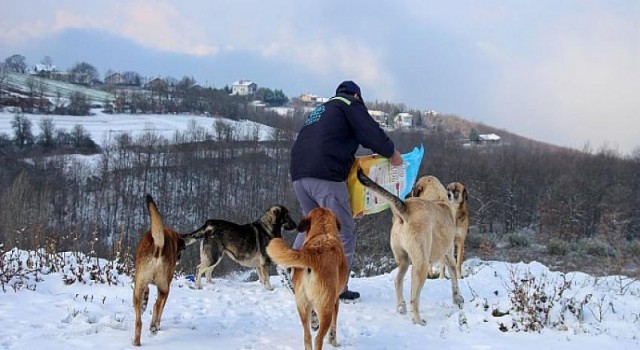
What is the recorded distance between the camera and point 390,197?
6312 millimetres

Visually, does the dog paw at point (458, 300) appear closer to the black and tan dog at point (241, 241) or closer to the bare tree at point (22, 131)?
the black and tan dog at point (241, 241)

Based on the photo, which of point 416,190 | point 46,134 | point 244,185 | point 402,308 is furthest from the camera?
point 46,134

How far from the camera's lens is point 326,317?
466 centimetres

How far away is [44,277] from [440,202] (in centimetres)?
554

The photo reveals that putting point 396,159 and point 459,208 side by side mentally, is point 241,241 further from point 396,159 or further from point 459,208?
point 459,208

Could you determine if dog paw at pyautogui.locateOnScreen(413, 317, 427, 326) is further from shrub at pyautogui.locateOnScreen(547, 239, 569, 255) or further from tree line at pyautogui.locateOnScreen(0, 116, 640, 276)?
tree line at pyautogui.locateOnScreen(0, 116, 640, 276)

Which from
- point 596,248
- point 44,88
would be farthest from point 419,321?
point 44,88

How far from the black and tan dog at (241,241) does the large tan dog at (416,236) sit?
8.79 ft

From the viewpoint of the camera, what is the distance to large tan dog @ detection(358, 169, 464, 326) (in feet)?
20.9

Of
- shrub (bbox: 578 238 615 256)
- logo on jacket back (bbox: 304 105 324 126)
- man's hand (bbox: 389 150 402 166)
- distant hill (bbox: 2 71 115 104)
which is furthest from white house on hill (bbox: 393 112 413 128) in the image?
logo on jacket back (bbox: 304 105 324 126)

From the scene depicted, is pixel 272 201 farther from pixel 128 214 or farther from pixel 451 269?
pixel 451 269

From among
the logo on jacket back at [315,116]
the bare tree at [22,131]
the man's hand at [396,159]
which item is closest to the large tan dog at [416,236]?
the man's hand at [396,159]

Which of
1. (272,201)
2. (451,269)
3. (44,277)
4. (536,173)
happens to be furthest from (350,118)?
(536,173)

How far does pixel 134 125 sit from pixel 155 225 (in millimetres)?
107242
